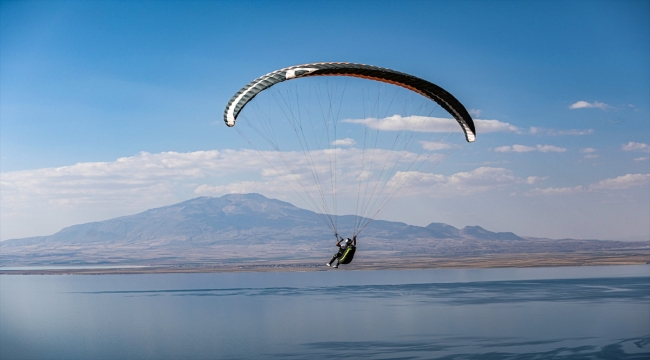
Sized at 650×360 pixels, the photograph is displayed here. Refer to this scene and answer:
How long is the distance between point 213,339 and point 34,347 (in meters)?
18.1

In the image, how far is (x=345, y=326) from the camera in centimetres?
6931

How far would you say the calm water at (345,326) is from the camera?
56094 millimetres

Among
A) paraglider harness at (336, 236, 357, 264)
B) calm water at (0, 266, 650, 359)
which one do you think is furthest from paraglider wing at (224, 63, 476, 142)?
calm water at (0, 266, 650, 359)

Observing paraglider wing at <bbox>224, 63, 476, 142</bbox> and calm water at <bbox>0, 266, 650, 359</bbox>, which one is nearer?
paraglider wing at <bbox>224, 63, 476, 142</bbox>

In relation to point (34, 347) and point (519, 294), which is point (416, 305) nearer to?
point (519, 294)

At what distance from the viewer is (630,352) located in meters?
53.3

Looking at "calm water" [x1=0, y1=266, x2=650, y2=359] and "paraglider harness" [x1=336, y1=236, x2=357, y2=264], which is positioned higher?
"paraglider harness" [x1=336, y1=236, x2=357, y2=264]

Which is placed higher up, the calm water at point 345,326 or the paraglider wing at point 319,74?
the paraglider wing at point 319,74

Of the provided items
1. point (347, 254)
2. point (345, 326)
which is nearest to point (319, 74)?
point (347, 254)

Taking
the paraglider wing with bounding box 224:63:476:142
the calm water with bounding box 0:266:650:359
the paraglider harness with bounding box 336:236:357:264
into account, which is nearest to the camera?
the paraglider wing with bounding box 224:63:476:142

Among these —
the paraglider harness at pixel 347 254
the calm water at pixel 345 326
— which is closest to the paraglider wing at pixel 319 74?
the paraglider harness at pixel 347 254

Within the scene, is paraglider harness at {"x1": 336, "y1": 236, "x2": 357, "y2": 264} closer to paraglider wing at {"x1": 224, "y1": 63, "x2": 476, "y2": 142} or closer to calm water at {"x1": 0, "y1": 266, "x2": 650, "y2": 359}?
paraglider wing at {"x1": 224, "y1": 63, "x2": 476, "y2": 142}

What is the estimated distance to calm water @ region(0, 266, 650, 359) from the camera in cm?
5609

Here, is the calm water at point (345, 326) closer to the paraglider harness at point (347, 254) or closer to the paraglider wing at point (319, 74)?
the paraglider harness at point (347, 254)
